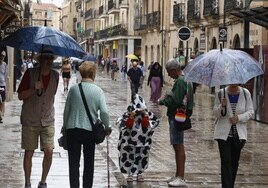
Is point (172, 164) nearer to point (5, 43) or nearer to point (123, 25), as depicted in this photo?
point (5, 43)

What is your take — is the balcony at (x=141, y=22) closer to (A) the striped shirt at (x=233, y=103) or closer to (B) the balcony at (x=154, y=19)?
(B) the balcony at (x=154, y=19)

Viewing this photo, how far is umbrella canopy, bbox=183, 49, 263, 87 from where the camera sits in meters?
7.78

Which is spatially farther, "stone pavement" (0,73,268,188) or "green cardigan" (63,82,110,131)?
"stone pavement" (0,73,268,188)

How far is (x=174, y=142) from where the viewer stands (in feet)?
30.9

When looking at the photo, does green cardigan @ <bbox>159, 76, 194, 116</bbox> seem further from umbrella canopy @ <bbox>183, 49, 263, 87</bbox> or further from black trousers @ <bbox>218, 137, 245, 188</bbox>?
black trousers @ <bbox>218, 137, 245, 188</bbox>

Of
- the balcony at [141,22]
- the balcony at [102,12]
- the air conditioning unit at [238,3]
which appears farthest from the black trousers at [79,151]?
the balcony at [102,12]

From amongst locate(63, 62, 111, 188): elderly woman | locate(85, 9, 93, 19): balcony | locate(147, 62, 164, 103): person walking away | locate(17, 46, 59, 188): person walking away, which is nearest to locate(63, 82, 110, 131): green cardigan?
locate(63, 62, 111, 188): elderly woman

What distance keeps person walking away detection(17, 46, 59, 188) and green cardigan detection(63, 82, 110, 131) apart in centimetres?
62

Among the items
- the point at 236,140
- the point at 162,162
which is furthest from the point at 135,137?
the point at 162,162

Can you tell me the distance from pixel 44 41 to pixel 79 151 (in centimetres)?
146

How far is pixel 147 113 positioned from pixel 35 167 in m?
2.21

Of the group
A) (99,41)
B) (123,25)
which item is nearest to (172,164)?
(123,25)

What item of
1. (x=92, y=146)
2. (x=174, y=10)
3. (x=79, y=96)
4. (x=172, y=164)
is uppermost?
(x=174, y=10)

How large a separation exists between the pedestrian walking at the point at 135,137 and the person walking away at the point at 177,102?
28cm
